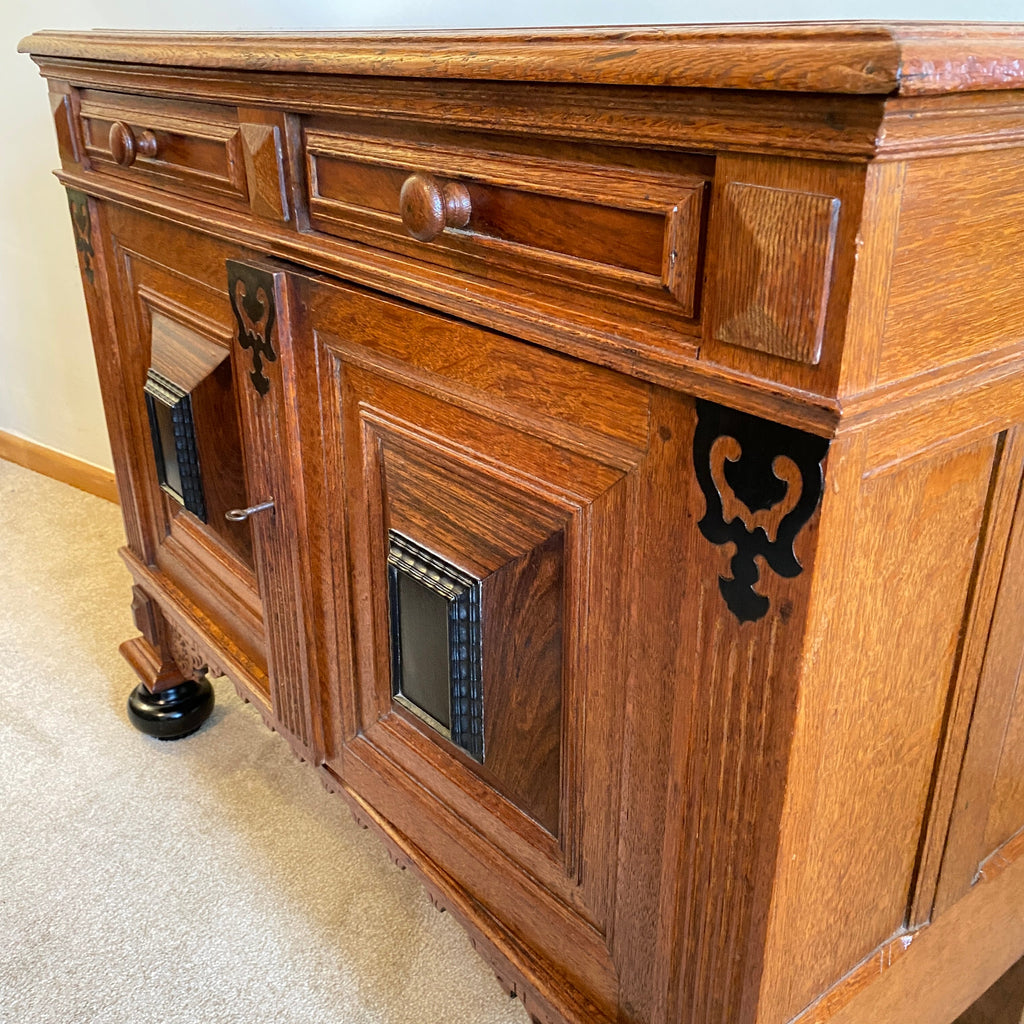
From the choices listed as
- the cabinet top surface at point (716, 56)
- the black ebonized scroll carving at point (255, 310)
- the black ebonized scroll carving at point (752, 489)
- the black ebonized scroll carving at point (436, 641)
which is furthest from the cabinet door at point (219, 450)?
the black ebonized scroll carving at point (752, 489)

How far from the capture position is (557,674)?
0.60 m

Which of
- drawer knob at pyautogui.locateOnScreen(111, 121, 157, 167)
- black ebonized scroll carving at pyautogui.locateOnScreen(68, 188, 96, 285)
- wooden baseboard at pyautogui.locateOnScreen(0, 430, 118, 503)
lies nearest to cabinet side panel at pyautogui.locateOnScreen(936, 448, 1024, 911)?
drawer knob at pyautogui.locateOnScreen(111, 121, 157, 167)

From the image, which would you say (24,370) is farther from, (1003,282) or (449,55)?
(1003,282)

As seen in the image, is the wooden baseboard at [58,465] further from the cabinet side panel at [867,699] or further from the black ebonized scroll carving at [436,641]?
the cabinet side panel at [867,699]

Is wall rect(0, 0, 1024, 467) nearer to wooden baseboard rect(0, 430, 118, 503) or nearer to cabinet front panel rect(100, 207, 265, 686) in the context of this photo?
wooden baseboard rect(0, 430, 118, 503)

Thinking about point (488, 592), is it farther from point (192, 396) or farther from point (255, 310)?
point (192, 396)

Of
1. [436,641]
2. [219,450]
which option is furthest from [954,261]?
A: [219,450]

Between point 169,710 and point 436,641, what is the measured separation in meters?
0.73

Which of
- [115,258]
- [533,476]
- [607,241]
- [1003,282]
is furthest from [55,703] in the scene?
[1003,282]

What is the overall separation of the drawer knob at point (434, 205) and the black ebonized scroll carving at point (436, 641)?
0.21 meters

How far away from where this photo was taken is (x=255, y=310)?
748mm

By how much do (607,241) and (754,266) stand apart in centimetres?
9

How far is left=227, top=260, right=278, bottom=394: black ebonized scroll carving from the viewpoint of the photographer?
73 centimetres

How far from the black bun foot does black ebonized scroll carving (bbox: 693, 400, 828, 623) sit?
1.00 m
